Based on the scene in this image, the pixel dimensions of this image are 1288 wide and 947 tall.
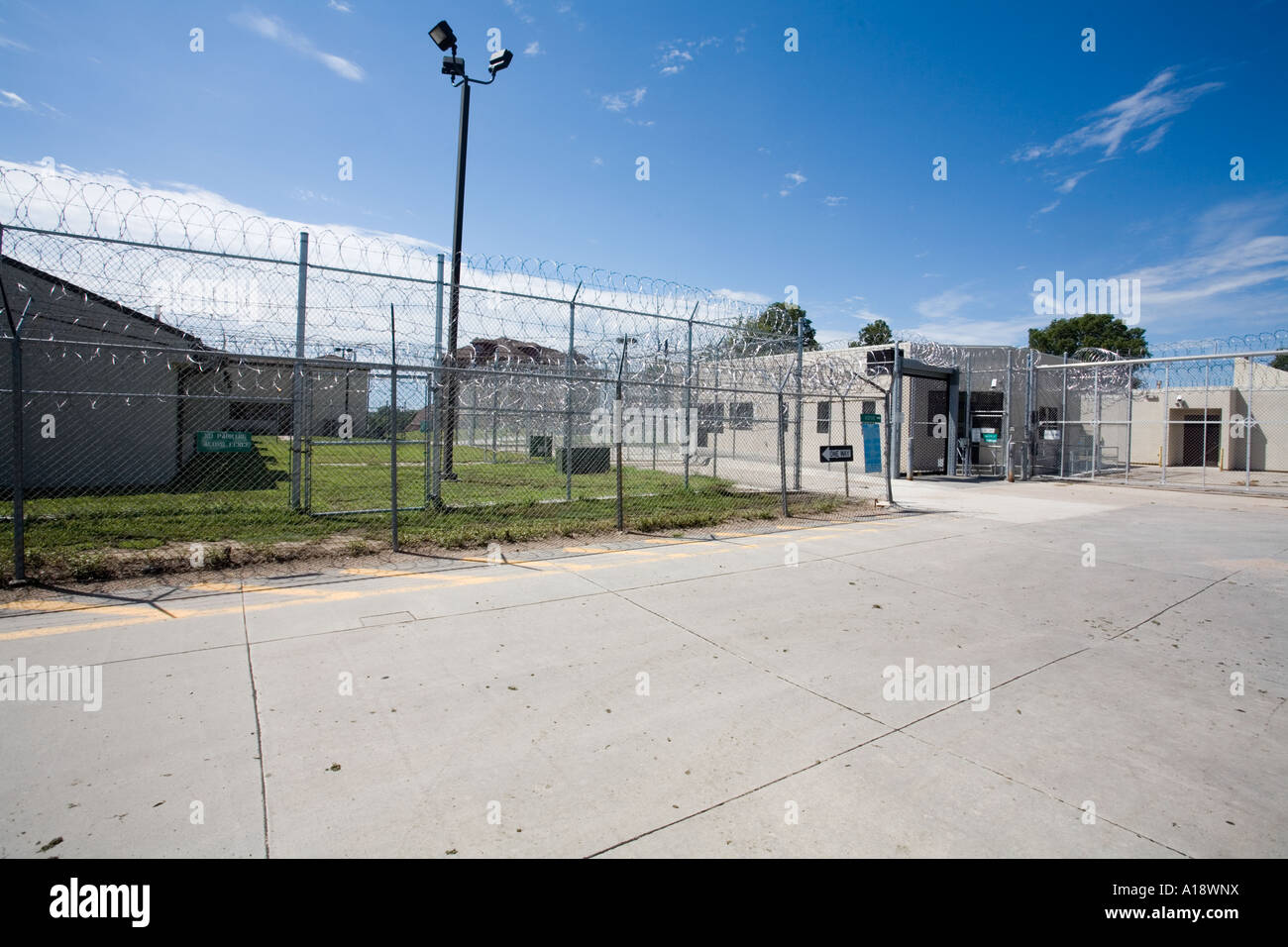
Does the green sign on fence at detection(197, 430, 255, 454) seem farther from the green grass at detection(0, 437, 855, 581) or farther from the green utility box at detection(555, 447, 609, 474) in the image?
the green utility box at detection(555, 447, 609, 474)

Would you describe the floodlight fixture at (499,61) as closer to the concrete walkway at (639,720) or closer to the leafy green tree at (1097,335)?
the concrete walkway at (639,720)

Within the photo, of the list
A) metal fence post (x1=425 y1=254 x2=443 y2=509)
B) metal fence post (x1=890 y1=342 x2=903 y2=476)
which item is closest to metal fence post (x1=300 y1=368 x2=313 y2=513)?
metal fence post (x1=425 y1=254 x2=443 y2=509)

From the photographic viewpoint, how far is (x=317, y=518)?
29.3 ft

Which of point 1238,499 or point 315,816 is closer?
point 315,816

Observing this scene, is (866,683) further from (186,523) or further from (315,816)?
(186,523)

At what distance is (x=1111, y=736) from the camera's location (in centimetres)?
371

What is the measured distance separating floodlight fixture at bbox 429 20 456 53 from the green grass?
7860mm

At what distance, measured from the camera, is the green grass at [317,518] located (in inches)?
271

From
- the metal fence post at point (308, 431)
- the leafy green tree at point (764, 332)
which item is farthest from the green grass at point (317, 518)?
the leafy green tree at point (764, 332)


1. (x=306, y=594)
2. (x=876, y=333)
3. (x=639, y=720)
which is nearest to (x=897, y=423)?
(x=306, y=594)

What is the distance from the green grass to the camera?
6891mm

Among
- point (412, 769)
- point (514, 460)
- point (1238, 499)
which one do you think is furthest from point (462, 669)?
point (1238, 499)
